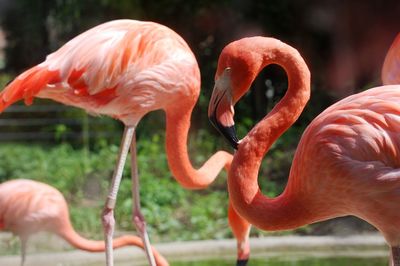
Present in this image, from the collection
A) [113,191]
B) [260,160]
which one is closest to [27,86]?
[113,191]

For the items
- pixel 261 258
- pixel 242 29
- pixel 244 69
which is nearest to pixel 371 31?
pixel 242 29

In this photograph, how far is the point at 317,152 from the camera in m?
2.63

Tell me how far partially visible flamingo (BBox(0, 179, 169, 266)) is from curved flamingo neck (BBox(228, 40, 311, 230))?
6.39 feet

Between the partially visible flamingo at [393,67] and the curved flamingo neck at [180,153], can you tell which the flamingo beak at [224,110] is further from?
the partially visible flamingo at [393,67]

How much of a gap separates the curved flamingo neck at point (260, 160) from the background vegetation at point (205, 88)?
3.52 meters

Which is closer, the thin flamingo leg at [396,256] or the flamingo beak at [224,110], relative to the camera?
the thin flamingo leg at [396,256]

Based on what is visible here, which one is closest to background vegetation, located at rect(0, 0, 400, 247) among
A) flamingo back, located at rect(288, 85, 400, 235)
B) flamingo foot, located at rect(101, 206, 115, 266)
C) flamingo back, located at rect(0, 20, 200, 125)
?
flamingo foot, located at rect(101, 206, 115, 266)

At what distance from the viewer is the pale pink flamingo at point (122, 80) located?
3809 mm

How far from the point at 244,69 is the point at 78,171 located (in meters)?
4.69

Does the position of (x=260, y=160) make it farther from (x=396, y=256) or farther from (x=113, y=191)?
(x=113, y=191)

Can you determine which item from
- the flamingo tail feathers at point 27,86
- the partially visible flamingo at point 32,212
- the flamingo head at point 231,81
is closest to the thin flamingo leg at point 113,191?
the flamingo tail feathers at point 27,86

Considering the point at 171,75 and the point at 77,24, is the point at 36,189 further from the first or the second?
the point at 77,24

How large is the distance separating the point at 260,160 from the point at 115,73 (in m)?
1.27

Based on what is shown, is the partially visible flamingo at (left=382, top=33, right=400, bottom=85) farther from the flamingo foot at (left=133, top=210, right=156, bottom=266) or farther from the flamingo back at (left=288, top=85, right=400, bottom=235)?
the flamingo foot at (left=133, top=210, right=156, bottom=266)
